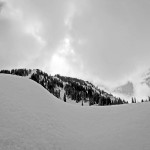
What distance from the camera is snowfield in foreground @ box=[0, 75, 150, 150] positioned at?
16.4m

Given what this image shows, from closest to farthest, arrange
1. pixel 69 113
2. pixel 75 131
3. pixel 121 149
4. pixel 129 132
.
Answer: pixel 121 149 < pixel 129 132 < pixel 75 131 < pixel 69 113

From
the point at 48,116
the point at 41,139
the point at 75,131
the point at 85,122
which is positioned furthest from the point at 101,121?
the point at 41,139

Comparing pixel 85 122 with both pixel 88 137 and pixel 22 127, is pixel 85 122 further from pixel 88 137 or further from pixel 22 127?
pixel 22 127

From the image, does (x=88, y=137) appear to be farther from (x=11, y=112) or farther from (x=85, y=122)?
(x=11, y=112)

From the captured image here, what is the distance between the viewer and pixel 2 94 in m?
23.2

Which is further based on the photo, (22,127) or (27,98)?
(27,98)

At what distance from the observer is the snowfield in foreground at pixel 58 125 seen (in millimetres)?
16422

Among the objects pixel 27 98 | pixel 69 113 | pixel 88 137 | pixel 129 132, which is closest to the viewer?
pixel 129 132

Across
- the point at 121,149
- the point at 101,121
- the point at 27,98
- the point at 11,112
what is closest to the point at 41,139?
the point at 11,112

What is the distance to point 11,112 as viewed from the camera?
19578 millimetres

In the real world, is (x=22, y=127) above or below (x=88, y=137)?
above

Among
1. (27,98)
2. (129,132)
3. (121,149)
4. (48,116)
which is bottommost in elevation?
(121,149)

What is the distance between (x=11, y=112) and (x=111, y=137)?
36.6 ft

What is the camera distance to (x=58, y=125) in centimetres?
2161
